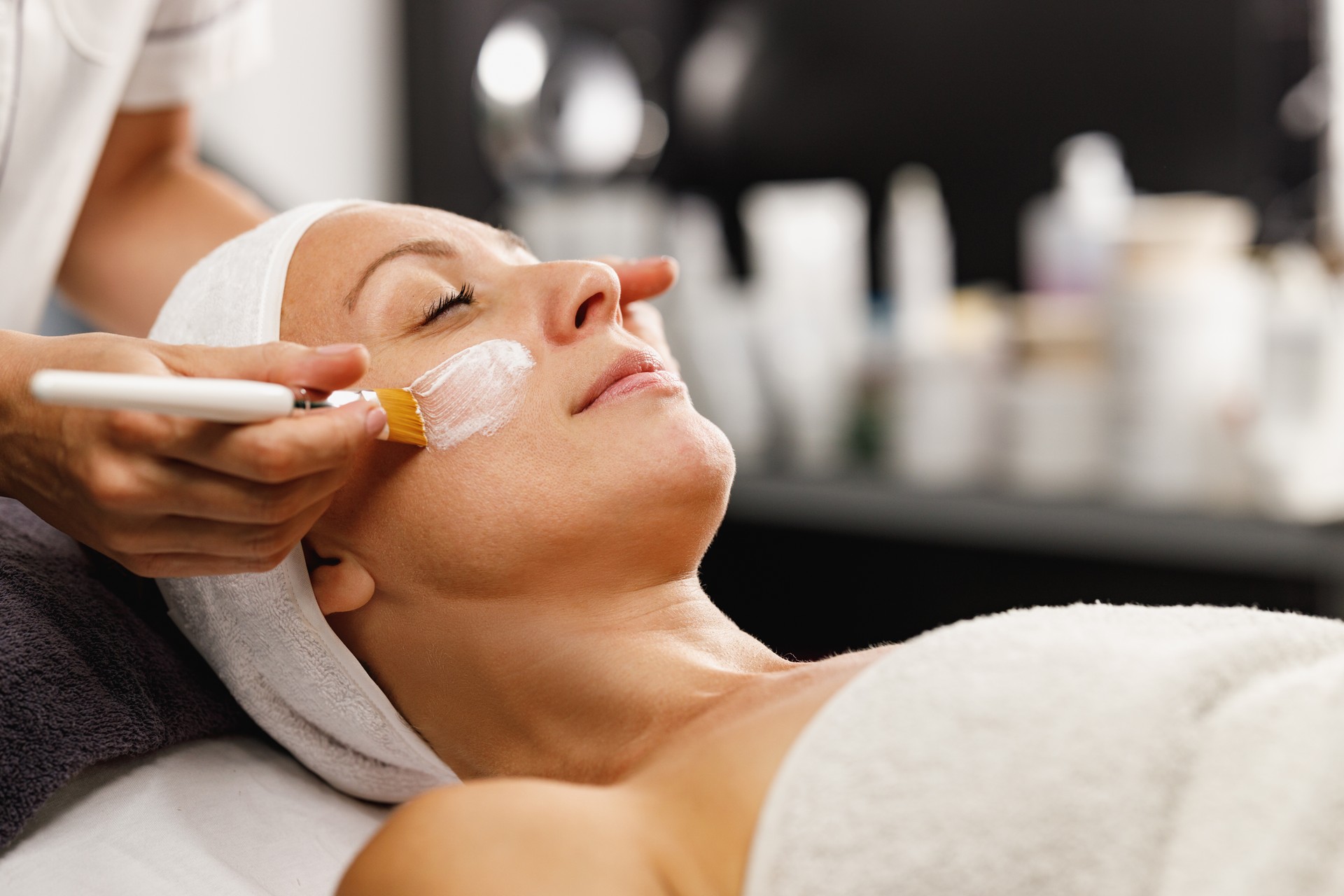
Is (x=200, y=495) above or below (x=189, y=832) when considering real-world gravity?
above

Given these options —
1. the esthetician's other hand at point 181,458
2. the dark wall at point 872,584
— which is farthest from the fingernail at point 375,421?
the dark wall at point 872,584

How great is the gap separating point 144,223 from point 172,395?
785 millimetres

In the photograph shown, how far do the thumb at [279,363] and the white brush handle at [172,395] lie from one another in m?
0.02

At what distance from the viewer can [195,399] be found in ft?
1.89

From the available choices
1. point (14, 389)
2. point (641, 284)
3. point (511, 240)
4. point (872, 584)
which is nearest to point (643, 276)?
point (641, 284)

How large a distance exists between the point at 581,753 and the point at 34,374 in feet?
1.46

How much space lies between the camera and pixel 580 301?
0.89 meters

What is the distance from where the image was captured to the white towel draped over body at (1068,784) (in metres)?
0.61

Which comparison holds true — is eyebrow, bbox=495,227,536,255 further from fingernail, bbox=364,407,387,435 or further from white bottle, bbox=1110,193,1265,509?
white bottle, bbox=1110,193,1265,509

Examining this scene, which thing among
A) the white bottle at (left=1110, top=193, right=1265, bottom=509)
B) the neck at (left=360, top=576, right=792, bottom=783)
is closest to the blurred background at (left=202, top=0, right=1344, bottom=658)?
the white bottle at (left=1110, top=193, right=1265, bottom=509)

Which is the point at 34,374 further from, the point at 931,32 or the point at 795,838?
the point at 931,32

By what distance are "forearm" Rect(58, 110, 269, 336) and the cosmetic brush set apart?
0.59 m

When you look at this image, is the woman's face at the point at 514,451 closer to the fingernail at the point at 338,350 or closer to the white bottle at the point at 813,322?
the fingernail at the point at 338,350

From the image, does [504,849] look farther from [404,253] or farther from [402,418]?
[404,253]
